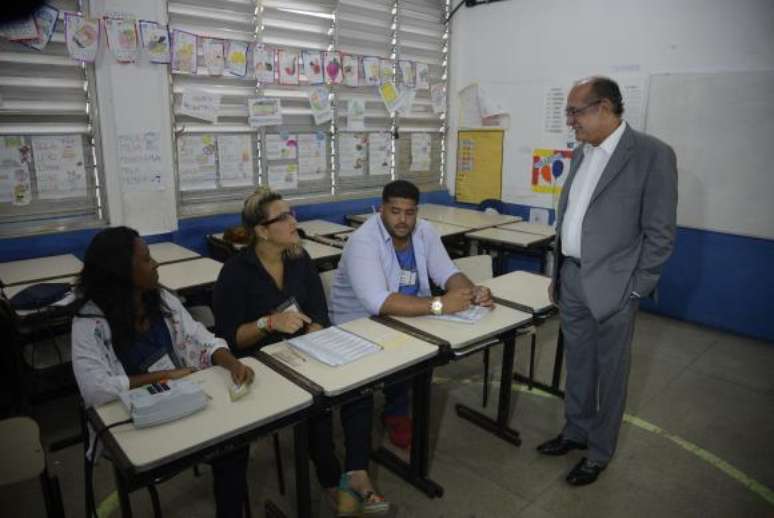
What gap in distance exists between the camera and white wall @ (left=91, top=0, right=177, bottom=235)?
3539 millimetres

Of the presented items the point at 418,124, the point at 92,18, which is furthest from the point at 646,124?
the point at 92,18

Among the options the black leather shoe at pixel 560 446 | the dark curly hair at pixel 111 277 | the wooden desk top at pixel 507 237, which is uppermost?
the dark curly hair at pixel 111 277

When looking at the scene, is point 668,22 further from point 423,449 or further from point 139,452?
point 139,452

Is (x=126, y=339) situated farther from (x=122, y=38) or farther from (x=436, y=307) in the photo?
(x=122, y=38)

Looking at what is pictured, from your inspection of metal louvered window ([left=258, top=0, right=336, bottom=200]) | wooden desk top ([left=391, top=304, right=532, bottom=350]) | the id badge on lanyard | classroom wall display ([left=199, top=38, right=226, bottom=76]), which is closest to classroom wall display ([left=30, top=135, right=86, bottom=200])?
classroom wall display ([left=199, top=38, right=226, bottom=76])

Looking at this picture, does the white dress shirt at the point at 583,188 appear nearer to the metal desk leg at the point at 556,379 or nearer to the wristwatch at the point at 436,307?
the wristwatch at the point at 436,307

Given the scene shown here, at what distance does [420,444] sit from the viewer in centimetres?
233

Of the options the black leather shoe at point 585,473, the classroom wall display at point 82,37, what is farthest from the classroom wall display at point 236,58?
the black leather shoe at point 585,473

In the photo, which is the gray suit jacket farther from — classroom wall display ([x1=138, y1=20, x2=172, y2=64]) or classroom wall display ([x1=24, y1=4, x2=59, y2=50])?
classroom wall display ([x1=24, y1=4, x2=59, y2=50])

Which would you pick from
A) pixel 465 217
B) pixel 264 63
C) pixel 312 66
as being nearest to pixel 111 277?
pixel 264 63

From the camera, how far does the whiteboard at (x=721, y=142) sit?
3.89 metres

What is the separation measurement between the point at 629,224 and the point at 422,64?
3.79m

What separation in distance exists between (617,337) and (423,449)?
3.11ft

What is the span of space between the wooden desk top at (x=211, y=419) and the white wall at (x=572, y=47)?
4.07 m
